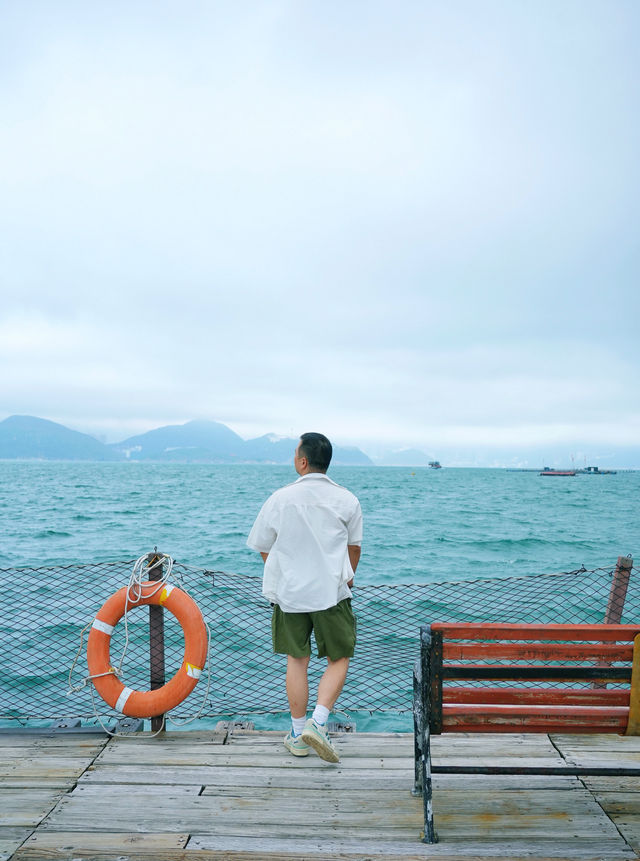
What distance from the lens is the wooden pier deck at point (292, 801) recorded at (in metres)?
2.50

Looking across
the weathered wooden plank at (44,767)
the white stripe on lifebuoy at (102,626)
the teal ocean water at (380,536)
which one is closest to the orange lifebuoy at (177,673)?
the white stripe on lifebuoy at (102,626)

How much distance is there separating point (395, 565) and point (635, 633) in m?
17.0

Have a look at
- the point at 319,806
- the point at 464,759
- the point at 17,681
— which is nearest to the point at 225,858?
the point at 319,806

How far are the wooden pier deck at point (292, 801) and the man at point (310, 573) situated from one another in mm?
280

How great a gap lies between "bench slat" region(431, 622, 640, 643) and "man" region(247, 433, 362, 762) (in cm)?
77

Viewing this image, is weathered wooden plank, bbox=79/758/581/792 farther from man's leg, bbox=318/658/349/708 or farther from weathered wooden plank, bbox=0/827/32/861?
weathered wooden plank, bbox=0/827/32/861

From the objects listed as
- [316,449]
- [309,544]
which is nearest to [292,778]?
[309,544]

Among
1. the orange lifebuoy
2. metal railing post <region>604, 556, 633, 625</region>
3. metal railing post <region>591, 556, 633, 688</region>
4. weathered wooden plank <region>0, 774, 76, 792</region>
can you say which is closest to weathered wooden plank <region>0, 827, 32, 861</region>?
weathered wooden plank <region>0, 774, 76, 792</region>

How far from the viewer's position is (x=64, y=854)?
246cm

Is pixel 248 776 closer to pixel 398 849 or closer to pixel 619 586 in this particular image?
pixel 398 849

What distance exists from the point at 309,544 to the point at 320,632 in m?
0.47

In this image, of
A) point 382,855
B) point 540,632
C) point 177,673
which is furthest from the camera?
point 177,673

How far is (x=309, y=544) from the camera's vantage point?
10.5ft

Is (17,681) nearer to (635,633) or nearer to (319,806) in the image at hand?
(319,806)
